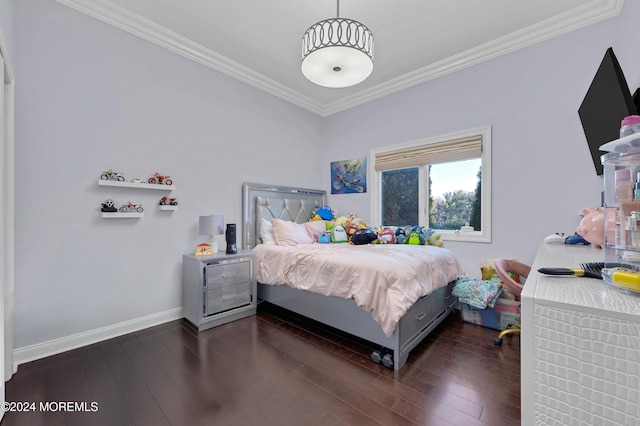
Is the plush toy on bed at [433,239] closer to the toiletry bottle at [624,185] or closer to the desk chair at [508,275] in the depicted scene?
the desk chair at [508,275]

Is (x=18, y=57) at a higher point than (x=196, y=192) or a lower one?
higher

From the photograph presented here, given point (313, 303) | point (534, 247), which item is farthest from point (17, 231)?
point (534, 247)

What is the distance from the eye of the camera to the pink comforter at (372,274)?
192 centimetres

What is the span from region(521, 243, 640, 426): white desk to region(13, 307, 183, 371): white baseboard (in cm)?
296

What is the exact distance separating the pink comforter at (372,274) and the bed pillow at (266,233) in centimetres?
40

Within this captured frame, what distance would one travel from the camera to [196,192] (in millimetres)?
2984

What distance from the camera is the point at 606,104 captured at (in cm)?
163

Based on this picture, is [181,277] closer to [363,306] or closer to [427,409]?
[363,306]

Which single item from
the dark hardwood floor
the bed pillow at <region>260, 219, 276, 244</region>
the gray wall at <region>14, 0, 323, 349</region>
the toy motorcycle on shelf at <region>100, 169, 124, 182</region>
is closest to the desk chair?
the dark hardwood floor

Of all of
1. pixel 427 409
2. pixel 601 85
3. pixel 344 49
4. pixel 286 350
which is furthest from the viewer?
pixel 286 350

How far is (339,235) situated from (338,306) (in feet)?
4.21

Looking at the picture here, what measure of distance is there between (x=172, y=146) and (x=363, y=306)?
8.09 feet

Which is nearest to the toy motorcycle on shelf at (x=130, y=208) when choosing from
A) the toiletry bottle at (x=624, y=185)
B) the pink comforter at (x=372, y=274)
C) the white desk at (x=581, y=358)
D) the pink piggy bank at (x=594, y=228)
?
the pink comforter at (x=372, y=274)

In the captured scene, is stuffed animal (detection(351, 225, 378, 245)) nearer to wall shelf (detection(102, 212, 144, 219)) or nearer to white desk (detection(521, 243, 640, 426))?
wall shelf (detection(102, 212, 144, 219))
